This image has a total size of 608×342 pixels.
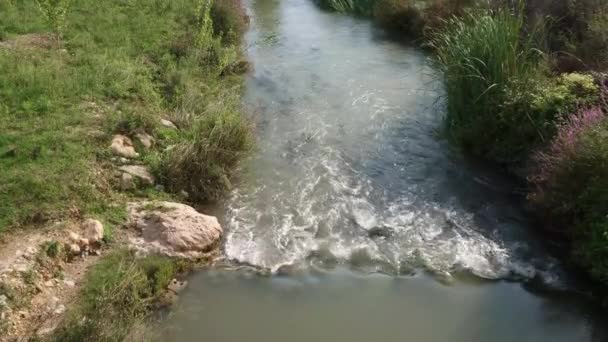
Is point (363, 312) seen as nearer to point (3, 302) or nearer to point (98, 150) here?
point (3, 302)

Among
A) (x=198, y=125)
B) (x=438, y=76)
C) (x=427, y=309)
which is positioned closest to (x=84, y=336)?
(x=427, y=309)

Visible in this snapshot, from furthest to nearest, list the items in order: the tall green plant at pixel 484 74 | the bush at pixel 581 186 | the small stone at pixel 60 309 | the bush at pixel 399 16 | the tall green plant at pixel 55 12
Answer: the bush at pixel 399 16
the tall green plant at pixel 55 12
the tall green plant at pixel 484 74
the bush at pixel 581 186
the small stone at pixel 60 309

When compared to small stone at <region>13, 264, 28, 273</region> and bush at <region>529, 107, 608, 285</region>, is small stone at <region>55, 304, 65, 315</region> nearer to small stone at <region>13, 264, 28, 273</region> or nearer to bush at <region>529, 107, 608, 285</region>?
small stone at <region>13, 264, 28, 273</region>

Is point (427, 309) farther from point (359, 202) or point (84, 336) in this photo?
point (84, 336)

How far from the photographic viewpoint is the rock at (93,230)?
22.4 feet

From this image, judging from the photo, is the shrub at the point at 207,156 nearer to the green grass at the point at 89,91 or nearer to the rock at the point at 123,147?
the green grass at the point at 89,91

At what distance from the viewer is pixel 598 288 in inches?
258

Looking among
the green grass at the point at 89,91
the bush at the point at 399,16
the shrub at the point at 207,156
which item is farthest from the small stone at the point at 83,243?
the bush at the point at 399,16

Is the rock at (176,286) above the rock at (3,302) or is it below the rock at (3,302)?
below

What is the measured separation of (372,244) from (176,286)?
2.67 m

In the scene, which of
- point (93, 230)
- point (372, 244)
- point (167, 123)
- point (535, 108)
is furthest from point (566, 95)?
point (93, 230)

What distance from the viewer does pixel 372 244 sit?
763 centimetres

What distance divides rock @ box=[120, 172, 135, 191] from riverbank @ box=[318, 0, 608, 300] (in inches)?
215

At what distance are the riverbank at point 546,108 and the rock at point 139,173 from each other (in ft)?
17.1
